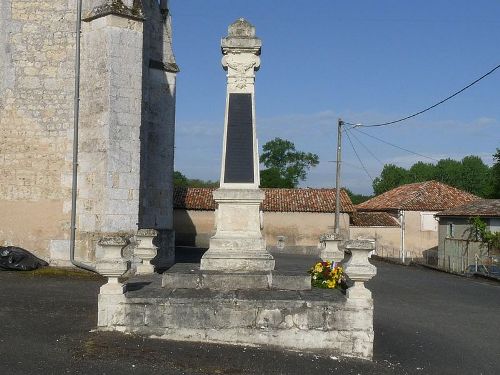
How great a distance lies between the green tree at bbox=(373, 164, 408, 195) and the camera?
7944 cm

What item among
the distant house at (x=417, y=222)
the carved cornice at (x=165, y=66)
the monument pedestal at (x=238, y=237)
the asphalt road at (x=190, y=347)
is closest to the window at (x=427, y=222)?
the distant house at (x=417, y=222)

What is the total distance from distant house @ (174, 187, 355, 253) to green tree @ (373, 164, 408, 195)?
46019 millimetres

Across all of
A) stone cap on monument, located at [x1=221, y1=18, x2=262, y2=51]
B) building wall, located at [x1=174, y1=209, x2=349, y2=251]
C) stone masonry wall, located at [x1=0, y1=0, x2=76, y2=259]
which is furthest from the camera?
building wall, located at [x1=174, y1=209, x2=349, y2=251]

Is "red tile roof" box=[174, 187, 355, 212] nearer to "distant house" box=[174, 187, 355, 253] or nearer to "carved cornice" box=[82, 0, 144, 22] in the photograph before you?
"distant house" box=[174, 187, 355, 253]

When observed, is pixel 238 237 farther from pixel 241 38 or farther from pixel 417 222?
pixel 417 222

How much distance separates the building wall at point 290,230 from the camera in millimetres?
33156

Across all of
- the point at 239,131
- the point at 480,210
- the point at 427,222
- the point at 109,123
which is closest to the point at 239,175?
the point at 239,131

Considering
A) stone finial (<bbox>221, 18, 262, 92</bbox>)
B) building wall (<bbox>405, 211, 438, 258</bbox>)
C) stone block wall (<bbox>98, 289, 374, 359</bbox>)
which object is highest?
stone finial (<bbox>221, 18, 262, 92</bbox>)

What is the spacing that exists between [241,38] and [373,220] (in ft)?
92.8

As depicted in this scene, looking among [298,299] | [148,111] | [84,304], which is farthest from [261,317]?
[148,111]

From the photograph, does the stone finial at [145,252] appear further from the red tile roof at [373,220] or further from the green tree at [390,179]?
the green tree at [390,179]

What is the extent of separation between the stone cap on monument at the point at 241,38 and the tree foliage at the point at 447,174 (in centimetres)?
7076

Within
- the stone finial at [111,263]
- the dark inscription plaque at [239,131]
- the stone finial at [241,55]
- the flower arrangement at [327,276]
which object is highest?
the stone finial at [241,55]

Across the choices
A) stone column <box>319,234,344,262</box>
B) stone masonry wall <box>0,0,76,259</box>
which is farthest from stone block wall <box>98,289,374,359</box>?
stone masonry wall <box>0,0,76,259</box>
